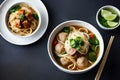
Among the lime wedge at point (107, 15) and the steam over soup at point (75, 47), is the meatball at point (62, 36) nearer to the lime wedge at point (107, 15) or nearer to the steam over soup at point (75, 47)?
the steam over soup at point (75, 47)

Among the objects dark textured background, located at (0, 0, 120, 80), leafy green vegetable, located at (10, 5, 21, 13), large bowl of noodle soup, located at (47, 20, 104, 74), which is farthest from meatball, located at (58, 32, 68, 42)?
leafy green vegetable, located at (10, 5, 21, 13)

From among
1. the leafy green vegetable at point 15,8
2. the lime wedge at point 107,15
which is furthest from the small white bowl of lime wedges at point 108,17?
the leafy green vegetable at point 15,8

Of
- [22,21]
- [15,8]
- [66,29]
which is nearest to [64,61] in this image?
[66,29]

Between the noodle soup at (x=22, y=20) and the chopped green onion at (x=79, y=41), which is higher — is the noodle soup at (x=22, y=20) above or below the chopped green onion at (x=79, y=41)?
above

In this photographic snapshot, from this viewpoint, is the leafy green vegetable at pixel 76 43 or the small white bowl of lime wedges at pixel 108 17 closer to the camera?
the leafy green vegetable at pixel 76 43

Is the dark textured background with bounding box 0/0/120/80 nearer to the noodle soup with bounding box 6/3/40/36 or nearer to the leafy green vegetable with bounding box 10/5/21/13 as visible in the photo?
the noodle soup with bounding box 6/3/40/36

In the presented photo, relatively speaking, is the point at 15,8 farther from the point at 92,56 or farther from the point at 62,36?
the point at 92,56
